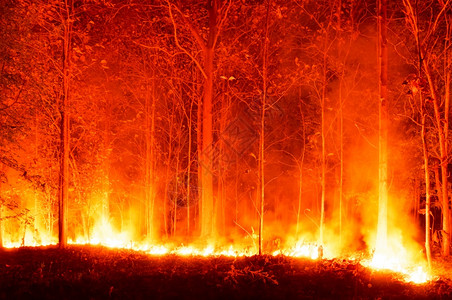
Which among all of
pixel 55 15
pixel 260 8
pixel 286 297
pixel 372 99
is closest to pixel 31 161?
pixel 55 15

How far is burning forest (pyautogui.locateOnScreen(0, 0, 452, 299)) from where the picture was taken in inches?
428

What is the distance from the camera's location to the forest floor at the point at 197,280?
883 cm

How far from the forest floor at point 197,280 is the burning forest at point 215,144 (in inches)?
2.2

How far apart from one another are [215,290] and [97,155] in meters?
11.1

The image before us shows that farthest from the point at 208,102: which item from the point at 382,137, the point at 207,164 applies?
the point at 382,137

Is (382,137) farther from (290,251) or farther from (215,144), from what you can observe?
(215,144)

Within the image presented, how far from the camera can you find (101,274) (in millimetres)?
10031

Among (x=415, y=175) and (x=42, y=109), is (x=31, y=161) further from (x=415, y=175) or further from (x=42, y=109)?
(x=415, y=175)

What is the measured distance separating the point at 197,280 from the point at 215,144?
1046 centimetres

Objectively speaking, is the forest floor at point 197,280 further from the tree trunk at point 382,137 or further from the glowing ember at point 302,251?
the glowing ember at point 302,251

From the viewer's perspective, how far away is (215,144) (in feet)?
65.1

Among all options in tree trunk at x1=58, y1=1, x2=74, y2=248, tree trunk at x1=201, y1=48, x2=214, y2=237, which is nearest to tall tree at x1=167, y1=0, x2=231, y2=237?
tree trunk at x1=201, y1=48, x2=214, y2=237

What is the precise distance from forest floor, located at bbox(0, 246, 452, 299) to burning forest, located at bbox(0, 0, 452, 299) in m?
0.06

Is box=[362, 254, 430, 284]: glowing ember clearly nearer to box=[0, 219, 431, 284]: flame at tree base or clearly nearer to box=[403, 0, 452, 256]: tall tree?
box=[0, 219, 431, 284]: flame at tree base
